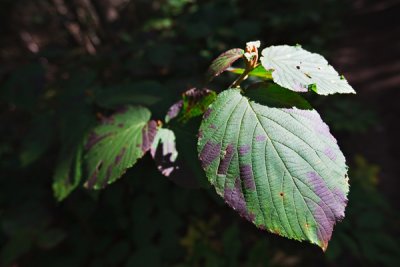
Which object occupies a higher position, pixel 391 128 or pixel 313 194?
pixel 313 194

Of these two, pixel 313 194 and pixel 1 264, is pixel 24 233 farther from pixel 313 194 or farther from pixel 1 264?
pixel 313 194

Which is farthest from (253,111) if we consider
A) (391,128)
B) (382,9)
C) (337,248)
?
(382,9)

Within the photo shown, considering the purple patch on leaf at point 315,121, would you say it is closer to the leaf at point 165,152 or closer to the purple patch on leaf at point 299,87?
the purple patch on leaf at point 299,87

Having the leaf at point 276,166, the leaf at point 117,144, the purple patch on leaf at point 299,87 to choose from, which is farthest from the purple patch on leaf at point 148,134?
the purple patch on leaf at point 299,87

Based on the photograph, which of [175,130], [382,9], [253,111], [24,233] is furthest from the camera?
[382,9]

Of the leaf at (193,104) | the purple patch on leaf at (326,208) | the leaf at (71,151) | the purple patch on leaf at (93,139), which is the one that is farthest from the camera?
the leaf at (71,151)

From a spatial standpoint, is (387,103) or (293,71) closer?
(293,71)
